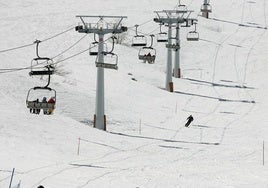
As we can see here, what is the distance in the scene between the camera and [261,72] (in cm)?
6469

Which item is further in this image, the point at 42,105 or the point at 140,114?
the point at 140,114

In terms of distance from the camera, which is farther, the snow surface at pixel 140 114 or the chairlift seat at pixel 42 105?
the chairlift seat at pixel 42 105

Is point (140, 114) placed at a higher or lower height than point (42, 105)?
lower

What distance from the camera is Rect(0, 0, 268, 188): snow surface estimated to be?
77.8 ft

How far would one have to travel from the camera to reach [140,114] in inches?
1681

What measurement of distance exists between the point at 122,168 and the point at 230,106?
82.0ft

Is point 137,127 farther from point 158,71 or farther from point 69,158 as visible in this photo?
point 158,71

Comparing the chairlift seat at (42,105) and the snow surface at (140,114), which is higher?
the chairlift seat at (42,105)

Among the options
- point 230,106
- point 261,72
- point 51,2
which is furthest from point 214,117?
point 51,2

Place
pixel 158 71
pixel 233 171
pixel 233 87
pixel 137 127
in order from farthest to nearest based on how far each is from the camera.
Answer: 1. pixel 158 71
2. pixel 233 87
3. pixel 137 127
4. pixel 233 171

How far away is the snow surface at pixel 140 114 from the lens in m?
23.7

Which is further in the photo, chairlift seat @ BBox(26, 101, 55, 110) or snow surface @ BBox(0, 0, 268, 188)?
chairlift seat @ BBox(26, 101, 55, 110)

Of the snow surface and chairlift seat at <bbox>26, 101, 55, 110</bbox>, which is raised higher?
chairlift seat at <bbox>26, 101, 55, 110</bbox>

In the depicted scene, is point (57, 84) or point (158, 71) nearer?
point (57, 84)
